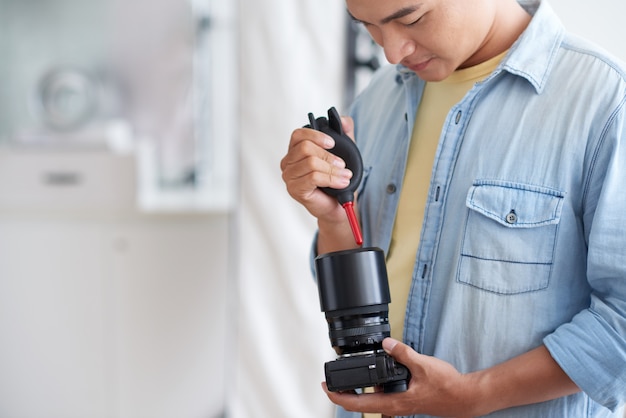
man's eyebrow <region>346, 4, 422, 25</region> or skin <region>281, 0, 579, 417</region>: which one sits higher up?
man's eyebrow <region>346, 4, 422, 25</region>

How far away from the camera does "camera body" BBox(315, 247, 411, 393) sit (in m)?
0.88

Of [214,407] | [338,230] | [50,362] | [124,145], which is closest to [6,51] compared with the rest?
[124,145]

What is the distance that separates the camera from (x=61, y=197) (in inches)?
100

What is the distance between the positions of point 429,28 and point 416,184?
0.75 ft

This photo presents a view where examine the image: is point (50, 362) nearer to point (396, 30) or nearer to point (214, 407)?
point (214, 407)

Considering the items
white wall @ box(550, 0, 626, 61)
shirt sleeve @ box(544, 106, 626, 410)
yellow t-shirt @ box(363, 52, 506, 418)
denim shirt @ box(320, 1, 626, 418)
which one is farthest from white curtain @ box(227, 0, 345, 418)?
shirt sleeve @ box(544, 106, 626, 410)

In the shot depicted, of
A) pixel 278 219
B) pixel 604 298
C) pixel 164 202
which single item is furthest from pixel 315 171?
pixel 164 202

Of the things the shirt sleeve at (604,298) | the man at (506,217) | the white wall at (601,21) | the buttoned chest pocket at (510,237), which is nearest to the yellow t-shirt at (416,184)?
the man at (506,217)

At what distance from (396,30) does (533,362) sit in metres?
0.45

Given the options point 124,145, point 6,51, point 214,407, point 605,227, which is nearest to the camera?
point 605,227

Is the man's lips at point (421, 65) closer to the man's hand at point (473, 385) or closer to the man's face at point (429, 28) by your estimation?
the man's face at point (429, 28)

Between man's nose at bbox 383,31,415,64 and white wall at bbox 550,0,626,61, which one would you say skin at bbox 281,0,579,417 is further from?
white wall at bbox 550,0,626,61

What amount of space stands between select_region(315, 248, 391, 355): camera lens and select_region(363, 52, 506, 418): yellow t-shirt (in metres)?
0.12

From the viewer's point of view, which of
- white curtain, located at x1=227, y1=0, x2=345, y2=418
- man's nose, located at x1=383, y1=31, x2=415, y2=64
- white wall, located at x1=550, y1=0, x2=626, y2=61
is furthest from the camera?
white curtain, located at x1=227, y1=0, x2=345, y2=418
